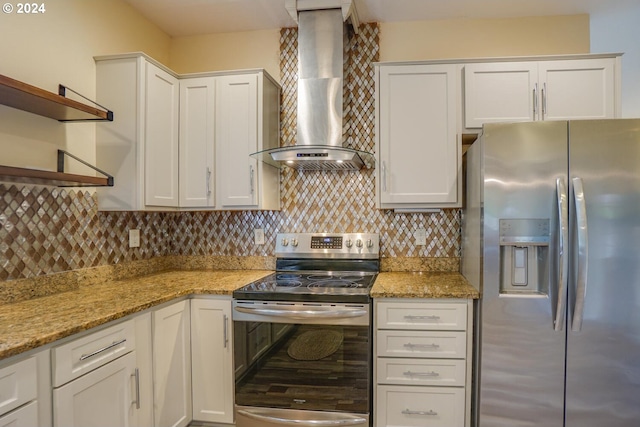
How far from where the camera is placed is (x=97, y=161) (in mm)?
2268

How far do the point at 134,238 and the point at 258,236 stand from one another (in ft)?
2.78

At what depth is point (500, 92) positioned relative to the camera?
232cm

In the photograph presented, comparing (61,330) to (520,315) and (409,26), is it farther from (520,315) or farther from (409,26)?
(409,26)

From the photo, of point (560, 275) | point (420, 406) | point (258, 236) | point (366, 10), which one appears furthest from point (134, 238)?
point (560, 275)

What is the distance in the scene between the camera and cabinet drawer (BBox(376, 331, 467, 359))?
2051mm

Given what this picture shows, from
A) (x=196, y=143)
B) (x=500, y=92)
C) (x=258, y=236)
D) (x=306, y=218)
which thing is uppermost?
(x=500, y=92)

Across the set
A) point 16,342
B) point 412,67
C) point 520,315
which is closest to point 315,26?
point 412,67

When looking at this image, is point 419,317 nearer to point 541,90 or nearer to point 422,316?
point 422,316

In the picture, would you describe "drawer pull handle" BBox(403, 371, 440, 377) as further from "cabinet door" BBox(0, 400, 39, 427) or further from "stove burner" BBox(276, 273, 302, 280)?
"cabinet door" BBox(0, 400, 39, 427)

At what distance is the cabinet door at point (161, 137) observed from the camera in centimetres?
231

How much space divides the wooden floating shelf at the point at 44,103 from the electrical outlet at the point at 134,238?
83 cm

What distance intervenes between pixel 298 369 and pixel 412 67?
193 centimetres

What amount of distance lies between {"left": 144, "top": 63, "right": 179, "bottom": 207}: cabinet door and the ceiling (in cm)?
52

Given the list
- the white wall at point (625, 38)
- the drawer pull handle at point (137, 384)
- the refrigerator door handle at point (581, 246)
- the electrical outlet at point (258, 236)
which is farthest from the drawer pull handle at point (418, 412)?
the white wall at point (625, 38)
